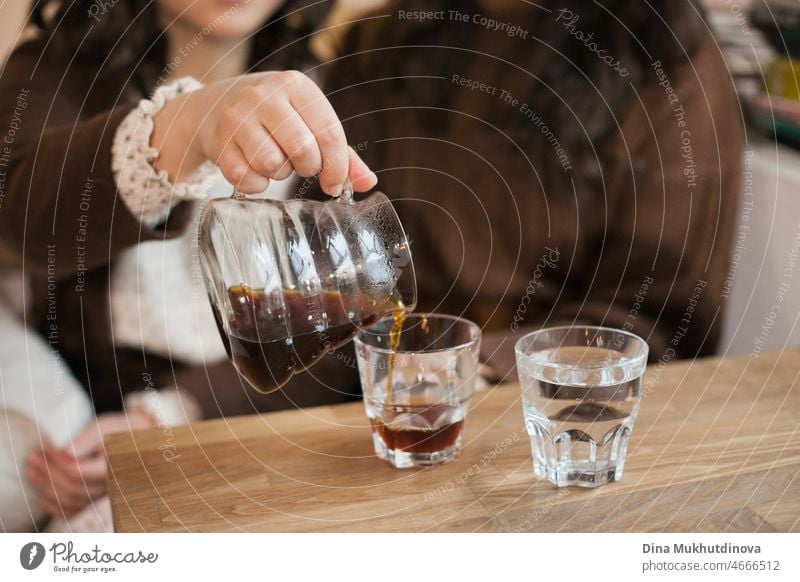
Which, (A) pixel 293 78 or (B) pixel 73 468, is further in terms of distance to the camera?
(B) pixel 73 468

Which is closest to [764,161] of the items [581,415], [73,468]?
[581,415]

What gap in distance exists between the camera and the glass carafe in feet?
1.24

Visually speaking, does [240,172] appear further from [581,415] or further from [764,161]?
[764,161]

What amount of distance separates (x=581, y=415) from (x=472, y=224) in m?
0.43

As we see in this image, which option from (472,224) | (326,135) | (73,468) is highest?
(326,135)

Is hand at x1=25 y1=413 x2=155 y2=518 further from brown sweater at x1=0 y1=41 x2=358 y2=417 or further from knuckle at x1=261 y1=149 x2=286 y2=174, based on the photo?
knuckle at x1=261 y1=149 x2=286 y2=174

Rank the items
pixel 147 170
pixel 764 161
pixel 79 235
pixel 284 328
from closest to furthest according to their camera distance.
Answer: pixel 284 328 < pixel 147 170 < pixel 79 235 < pixel 764 161

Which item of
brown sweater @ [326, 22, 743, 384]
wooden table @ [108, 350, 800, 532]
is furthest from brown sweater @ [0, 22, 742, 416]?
wooden table @ [108, 350, 800, 532]

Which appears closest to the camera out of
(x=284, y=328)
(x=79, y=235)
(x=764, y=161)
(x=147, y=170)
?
(x=284, y=328)

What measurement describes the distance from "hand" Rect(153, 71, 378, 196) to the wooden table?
125 millimetres

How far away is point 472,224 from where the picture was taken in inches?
31.6

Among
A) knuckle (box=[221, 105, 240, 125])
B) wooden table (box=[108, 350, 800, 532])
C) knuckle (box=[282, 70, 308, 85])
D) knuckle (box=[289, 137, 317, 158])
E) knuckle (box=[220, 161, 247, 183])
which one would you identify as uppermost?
knuckle (box=[282, 70, 308, 85])

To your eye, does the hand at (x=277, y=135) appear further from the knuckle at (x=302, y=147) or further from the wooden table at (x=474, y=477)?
the wooden table at (x=474, y=477)

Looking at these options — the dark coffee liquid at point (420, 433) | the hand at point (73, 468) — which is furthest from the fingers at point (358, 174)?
the hand at point (73, 468)
